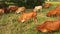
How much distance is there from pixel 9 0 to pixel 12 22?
261 inches

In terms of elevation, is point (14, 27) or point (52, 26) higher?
point (52, 26)

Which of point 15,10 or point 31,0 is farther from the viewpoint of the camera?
point 31,0

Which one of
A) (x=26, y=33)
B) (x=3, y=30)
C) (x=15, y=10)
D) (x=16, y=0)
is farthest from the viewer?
(x=16, y=0)

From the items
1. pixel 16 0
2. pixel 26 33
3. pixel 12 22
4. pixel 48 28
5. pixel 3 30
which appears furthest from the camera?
pixel 16 0

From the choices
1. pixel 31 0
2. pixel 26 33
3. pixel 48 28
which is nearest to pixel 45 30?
pixel 48 28

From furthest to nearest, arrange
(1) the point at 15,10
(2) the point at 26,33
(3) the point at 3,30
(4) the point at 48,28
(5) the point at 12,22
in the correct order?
(1) the point at 15,10 < (5) the point at 12,22 < (3) the point at 3,30 < (2) the point at 26,33 < (4) the point at 48,28

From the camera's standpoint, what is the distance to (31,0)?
55.8 feet

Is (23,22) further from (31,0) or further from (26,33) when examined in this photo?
(31,0)

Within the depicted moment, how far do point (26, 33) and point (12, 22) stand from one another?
217 centimetres

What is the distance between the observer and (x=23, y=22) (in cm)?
1012

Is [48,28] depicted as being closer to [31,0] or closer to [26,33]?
[26,33]

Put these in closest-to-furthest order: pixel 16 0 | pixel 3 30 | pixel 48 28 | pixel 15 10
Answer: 1. pixel 48 28
2. pixel 3 30
3. pixel 15 10
4. pixel 16 0

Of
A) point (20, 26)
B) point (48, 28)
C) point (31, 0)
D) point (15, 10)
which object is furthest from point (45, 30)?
point (31, 0)

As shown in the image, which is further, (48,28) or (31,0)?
(31,0)
